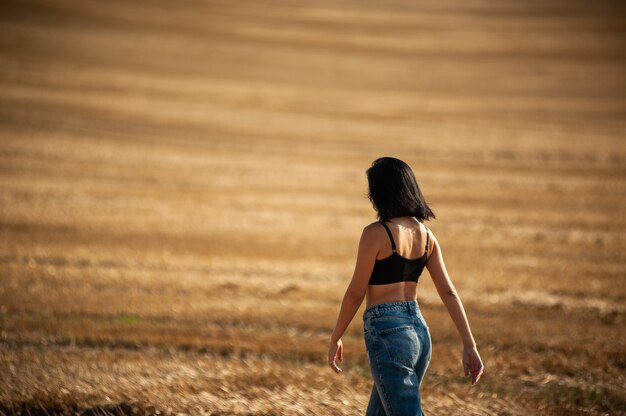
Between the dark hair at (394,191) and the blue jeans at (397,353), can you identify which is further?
the dark hair at (394,191)

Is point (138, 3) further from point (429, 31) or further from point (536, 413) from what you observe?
point (536, 413)

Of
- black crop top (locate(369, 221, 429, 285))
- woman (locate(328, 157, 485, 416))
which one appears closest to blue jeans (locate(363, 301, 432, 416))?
woman (locate(328, 157, 485, 416))

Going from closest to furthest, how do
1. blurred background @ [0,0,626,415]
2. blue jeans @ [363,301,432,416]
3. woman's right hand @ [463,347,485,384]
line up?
1. blue jeans @ [363,301,432,416]
2. woman's right hand @ [463,347,485,384]
3. blurred background @ [0,0,626,415]

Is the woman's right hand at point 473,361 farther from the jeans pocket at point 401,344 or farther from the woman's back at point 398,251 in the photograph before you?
the woman's back at point 398,251

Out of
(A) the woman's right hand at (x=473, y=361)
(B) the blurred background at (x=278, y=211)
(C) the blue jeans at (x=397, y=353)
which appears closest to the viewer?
(C) the blue jeans at (x=397, y=353)

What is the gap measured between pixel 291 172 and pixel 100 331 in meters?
15.4

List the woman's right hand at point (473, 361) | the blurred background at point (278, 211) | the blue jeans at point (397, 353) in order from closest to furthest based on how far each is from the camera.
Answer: the blue jeans at point (397, 353) → the woman's right hand at point (473, 361) → the blurred background at point (278, 211)

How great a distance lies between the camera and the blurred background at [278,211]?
7.25m

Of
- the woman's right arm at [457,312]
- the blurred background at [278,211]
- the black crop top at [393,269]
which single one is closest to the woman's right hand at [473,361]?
the woman's right arm at [457,312]

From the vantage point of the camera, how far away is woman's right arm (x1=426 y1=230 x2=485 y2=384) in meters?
4.25

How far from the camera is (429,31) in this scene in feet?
195

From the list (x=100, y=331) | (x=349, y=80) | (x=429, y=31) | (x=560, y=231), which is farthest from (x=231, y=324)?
(x=429, y=31)

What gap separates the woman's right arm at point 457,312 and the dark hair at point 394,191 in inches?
7.0

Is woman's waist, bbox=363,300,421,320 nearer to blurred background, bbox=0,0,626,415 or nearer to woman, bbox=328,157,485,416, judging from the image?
woman, bbox=328,157,485,416
